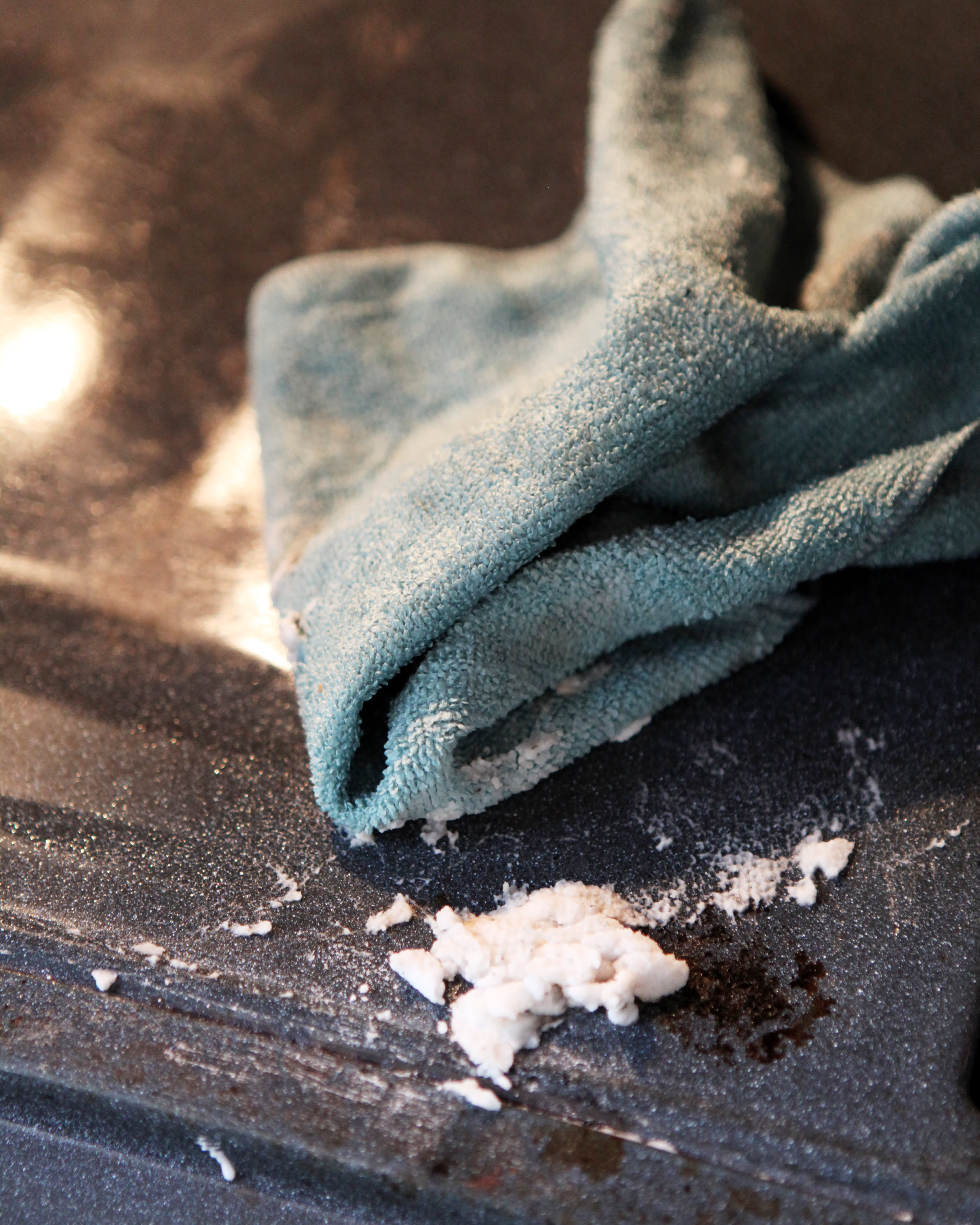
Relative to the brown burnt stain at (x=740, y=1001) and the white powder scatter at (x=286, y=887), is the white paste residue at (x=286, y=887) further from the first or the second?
the brown burnt stain at (x=740, y=1001)

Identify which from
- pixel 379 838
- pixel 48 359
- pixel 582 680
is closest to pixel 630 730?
pixel 582 680

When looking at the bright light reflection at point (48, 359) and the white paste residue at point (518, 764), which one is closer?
the white paste residue at point (518, 764)

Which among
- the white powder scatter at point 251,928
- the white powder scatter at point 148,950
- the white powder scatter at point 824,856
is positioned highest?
the white powder scatter at point 824,856

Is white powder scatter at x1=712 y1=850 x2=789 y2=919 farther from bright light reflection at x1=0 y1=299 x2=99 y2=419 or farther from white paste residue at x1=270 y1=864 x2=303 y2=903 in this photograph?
bright light reflection at x1=0 y1=299 x2=99 y2=419

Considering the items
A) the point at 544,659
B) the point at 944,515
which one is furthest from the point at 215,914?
the point at 944,515

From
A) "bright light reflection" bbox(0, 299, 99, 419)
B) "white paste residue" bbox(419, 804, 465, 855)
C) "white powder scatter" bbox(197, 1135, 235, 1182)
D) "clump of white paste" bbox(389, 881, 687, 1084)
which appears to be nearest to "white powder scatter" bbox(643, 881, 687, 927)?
"clump of white paste" bbox(389, 881, 687, 1084)

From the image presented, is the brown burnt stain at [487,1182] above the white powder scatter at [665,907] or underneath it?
underneath

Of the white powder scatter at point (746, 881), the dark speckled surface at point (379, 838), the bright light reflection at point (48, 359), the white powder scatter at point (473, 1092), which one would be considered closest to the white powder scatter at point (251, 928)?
the dark speckled surface at point (379, 838)
